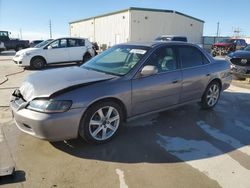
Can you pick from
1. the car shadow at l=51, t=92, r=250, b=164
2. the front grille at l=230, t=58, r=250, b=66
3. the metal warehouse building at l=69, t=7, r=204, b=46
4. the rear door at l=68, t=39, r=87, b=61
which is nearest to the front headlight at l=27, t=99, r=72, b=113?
the car shadow at l=51, t=92, r=250, b=164

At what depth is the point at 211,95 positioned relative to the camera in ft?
19.5

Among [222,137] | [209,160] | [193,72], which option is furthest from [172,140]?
[193,72]

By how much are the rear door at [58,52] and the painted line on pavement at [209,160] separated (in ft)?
33.1

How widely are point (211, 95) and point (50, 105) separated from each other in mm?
3850

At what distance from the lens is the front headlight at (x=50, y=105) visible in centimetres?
349

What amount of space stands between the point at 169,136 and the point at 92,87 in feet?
5.34

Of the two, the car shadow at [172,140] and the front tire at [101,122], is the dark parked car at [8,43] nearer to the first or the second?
the car shadow at [172,140]

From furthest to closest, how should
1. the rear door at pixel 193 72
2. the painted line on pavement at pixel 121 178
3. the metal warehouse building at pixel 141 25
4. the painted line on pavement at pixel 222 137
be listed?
the metal warehouse building at pixel 141 25, the rear door at pixel 193 72, the painted line on pavement at pixel 222 137, the painted line on pavement at pixel 121 178

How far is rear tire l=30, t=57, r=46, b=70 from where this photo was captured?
12.8 meters

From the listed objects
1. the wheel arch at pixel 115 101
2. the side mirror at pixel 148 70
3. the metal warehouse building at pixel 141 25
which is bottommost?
the wheel arch at pixel 115 101

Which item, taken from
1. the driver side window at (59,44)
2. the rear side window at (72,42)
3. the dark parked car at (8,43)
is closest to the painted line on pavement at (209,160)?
the driver side window at (59,44)

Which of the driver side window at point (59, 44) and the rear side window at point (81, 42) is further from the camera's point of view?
the rear side window at point (81, 42)

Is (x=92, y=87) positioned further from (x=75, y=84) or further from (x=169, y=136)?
(x=169, y=136)

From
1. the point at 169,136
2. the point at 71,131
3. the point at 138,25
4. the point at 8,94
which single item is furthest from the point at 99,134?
the point at 138,25
